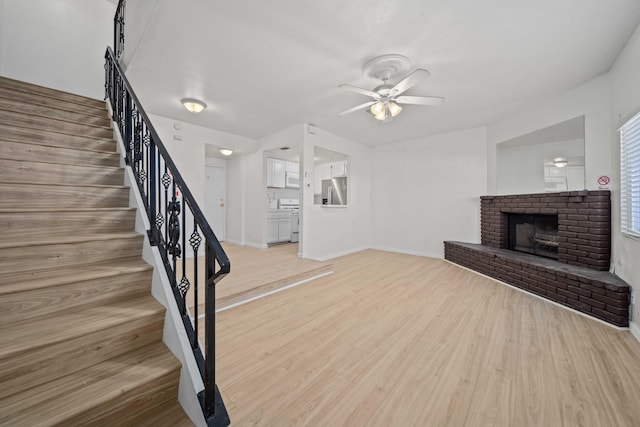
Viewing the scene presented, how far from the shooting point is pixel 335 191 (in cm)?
626

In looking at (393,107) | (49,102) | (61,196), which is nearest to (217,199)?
(49,102)

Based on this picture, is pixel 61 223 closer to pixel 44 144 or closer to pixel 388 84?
pixel 44 144

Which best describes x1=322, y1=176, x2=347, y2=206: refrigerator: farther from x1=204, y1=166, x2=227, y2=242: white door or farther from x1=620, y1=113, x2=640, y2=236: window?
x1=620, y1=113, x2=640, y2=236: window

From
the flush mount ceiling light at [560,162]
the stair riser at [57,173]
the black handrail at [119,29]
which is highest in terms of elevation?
the black handrail at [119,29]

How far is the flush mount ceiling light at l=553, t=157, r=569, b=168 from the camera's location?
3988 millimetres

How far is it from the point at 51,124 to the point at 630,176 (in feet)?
18.5

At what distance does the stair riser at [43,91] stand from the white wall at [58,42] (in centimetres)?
165

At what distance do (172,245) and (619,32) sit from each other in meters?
4.04

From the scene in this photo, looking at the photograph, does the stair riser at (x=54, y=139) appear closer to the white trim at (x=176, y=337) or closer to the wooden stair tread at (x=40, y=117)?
the wooden stair tread at (x=40, y=117)

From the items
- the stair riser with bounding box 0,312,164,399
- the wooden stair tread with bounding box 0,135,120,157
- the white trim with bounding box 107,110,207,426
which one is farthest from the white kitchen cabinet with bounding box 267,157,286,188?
the stair riser with bounding box 0,312,164,399

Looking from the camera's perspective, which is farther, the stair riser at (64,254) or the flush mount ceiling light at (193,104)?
the flush mount ceiling light at (193,104)

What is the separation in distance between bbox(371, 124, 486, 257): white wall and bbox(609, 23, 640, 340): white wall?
185cm

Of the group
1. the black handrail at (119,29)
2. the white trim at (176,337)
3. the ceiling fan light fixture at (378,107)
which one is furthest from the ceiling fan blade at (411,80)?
the black handrail at (119,29)

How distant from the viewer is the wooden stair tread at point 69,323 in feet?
3.29
